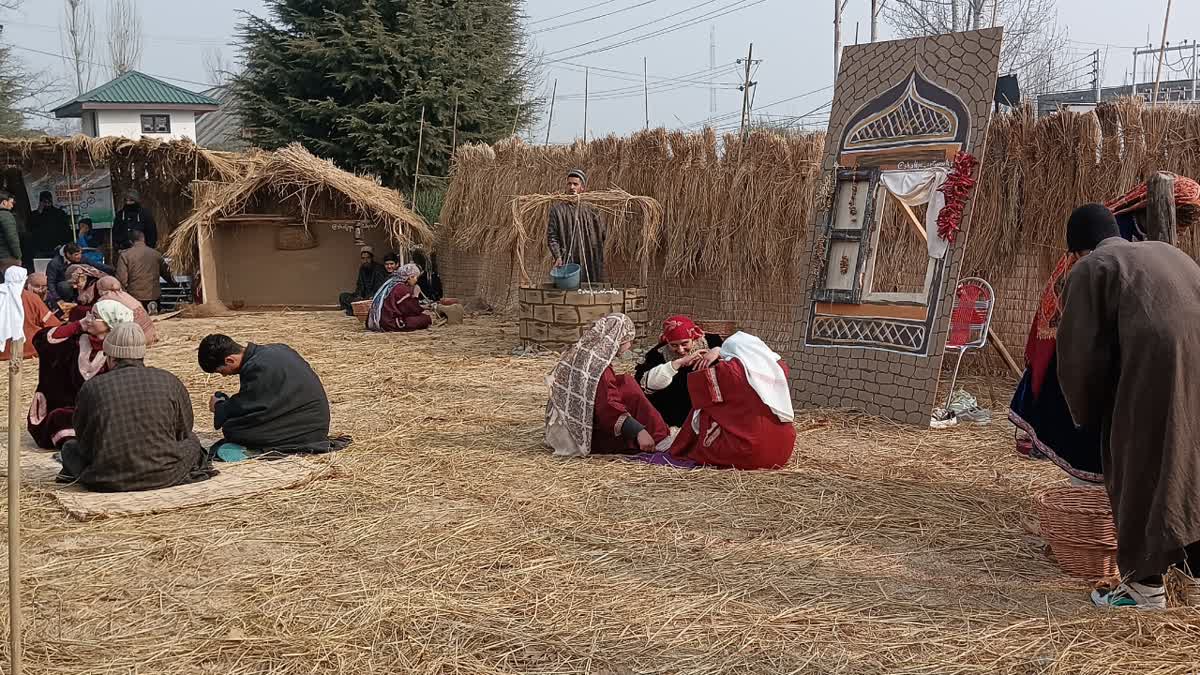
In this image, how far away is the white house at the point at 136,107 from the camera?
118ft

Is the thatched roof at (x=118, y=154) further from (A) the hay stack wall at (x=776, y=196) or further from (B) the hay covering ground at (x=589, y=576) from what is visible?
(B) the hay covering ground at (x=589, y=576)

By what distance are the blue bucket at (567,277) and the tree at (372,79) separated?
473 inches

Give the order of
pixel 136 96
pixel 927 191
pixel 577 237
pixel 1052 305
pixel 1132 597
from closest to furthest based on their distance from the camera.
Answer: pixel 1132 597 → pixel 1052 305 → pixel 927 191 → pixel 577 237 → pixel 136 96

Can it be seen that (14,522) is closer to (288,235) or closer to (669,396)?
(669,396)

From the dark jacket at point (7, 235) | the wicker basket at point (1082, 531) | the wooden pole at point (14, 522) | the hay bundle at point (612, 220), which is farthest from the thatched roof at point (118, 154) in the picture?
the wicker basket at point (1082, 531)

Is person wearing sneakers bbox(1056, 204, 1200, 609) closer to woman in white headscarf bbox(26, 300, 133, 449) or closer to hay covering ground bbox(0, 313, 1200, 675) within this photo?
hay covering ground bbox(0, 313, 1200, 675)

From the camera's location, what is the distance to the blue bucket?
1048 centimetres

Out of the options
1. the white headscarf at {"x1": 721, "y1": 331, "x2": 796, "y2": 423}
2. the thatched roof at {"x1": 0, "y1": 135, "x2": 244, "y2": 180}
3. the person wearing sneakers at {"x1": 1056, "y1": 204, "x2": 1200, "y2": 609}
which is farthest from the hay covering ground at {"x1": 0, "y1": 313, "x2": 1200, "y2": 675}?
the thatched roof at {"x1": 0, "y1": 135, "x2": 244, "y2": 180}

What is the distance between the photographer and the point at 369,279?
15172 millimetres

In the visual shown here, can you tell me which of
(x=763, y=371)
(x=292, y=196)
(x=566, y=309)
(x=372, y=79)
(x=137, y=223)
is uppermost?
(x=372, y=79)

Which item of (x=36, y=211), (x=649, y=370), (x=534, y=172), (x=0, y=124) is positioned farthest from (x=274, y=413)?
(x=0, y=124)

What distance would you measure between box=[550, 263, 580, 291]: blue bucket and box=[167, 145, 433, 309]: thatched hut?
5376mm

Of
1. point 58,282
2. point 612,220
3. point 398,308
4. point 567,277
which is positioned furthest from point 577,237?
point 58,282

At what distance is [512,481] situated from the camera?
577 centimetres
